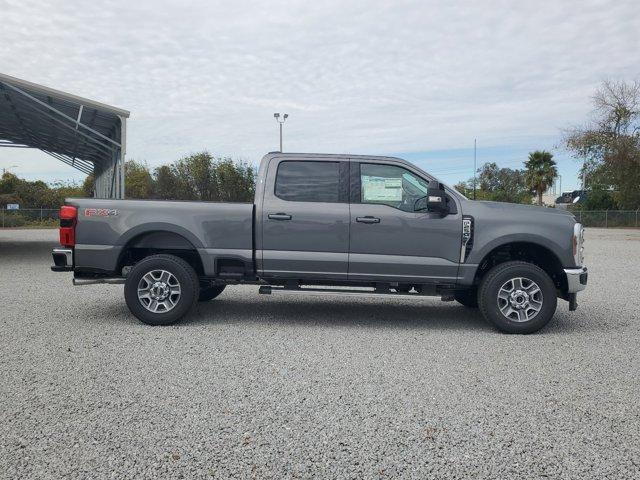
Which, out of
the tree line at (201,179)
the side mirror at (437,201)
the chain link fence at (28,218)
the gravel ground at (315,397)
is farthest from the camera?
the chain link fence at (28,218)

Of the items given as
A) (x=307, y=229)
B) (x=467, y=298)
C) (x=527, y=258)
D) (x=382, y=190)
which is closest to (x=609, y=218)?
(x=467, y=298)

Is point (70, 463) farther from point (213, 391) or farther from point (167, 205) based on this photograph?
point (167, 205)

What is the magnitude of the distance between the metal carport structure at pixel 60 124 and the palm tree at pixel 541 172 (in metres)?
36.0

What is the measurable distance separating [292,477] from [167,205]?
4.56 metres

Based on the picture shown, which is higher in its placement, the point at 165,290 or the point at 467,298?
the point at 165,290

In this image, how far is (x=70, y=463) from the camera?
3.29 metres

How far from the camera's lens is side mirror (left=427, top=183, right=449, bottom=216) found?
6.52m

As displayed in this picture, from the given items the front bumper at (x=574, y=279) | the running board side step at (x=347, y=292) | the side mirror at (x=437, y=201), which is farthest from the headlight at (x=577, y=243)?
the running board side step at (x=347, y=292)

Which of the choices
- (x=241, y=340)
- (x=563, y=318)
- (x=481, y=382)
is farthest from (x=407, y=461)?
(x=563, y=318)

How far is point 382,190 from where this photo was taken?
6.98 m

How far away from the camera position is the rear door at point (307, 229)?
22.6 feet

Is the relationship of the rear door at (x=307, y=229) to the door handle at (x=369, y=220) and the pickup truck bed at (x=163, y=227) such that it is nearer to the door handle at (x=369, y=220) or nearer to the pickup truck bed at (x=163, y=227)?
the door handle at (x=369, y=220)

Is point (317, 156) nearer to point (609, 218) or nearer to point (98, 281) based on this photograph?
point (98, 281)

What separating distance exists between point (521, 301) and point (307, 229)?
263cm
